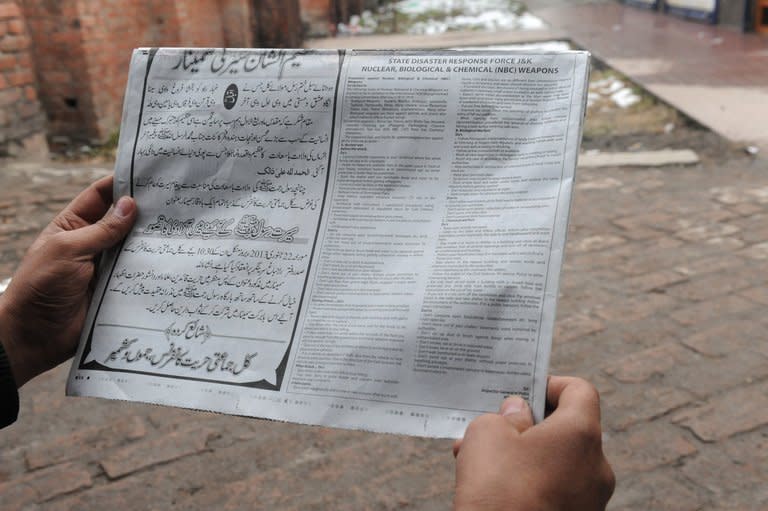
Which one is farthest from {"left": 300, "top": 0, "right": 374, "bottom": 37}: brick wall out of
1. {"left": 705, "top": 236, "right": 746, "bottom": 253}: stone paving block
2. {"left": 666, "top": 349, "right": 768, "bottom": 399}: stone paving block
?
{"left": 666, "top": 349, "right": 768, "bottom": 399}: stone paving block

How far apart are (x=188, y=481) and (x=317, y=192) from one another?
1.37 metres

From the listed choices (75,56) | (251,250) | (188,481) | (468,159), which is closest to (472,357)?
(468,159)

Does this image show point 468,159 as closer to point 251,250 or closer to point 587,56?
point 587,56

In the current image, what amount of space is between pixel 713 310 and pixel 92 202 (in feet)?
8.70

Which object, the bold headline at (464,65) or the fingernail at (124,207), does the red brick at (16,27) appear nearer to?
the fingernail at (124,207)

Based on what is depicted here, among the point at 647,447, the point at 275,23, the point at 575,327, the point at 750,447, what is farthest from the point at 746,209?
the point at 275,23

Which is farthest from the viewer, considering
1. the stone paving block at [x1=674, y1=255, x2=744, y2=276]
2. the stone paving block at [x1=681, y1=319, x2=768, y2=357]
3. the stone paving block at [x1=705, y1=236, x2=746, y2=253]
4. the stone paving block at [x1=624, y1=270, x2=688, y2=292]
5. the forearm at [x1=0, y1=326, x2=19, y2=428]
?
the stone paving block at [x1=705, y1=236, x2=746, y2=253]

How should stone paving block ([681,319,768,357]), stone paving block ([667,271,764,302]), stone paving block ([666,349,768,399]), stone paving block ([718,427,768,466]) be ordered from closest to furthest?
stone paving block ([718,427,768,466]) < stone paving block ([666,349,768,399]) < stone paving block ([681,319,768,357]) < stone paving block ([667,271,764,302])

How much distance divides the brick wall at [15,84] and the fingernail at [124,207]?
4413 mm

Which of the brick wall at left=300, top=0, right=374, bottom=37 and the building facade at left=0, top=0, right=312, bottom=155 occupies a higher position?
the building facade at left=0, top=0, right=312, bottom=155

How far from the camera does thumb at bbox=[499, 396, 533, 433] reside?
1052 millimetres

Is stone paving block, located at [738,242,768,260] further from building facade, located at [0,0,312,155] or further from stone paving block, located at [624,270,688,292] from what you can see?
building facade, located at [0,0,312,155]

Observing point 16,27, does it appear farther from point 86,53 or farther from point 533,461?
point 533,461

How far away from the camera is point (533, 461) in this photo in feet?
3.30
